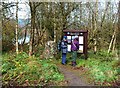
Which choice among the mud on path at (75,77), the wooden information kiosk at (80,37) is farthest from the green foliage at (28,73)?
the wooden information kiosk at (80,37)

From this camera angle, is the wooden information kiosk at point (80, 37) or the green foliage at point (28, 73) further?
the wooden information kiosk at point (80, 37)

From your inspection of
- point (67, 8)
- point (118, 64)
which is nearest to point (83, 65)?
point (118, 64)

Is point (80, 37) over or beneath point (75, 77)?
over

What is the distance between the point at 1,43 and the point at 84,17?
37.8ft

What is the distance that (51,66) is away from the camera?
461 inches

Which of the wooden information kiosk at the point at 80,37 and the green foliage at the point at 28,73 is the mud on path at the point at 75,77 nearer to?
the green foliage at the point at 28,73

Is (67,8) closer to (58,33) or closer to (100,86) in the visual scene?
(58,33)

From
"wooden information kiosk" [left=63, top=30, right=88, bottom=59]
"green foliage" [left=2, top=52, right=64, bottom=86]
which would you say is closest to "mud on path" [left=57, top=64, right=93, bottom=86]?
"green foliage" [left=2, top=52, right=64, bottom=86]

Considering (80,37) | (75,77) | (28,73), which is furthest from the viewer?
(80,37)

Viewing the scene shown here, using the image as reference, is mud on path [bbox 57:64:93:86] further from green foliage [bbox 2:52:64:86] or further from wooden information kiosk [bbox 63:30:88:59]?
wooden information kiosk [bbox 63:30:88:59]

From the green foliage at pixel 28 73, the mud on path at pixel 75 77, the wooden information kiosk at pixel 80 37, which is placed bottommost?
the mud on path at pixel 75 77

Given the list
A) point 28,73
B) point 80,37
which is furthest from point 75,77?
point 80,37

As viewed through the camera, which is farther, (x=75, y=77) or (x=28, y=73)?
(x=75, y=77)

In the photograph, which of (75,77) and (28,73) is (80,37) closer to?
(75,77)
